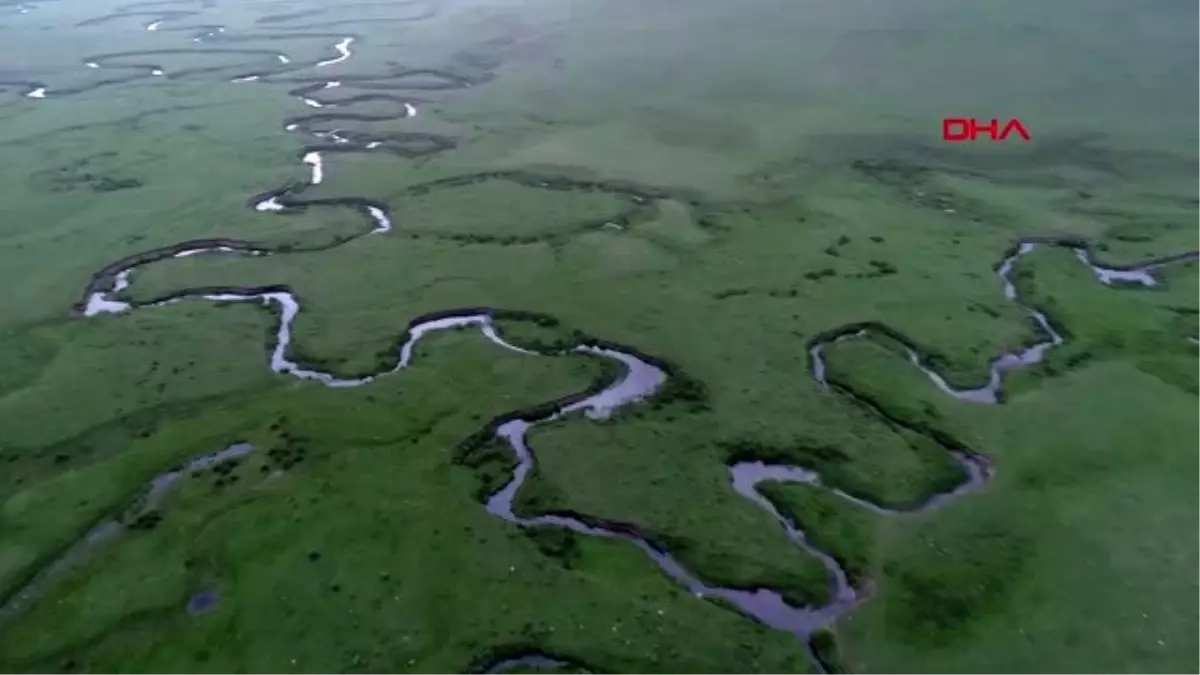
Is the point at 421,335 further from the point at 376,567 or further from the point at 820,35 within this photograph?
the point at 820,35

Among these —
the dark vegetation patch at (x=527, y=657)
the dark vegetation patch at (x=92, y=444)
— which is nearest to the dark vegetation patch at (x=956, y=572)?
the dark vegetation patch at (x=527, y=657)

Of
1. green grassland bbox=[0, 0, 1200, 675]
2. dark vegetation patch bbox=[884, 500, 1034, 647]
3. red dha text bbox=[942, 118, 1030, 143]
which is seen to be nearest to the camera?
dark vegetation patch bbox=[884, 500, 1034, 647]

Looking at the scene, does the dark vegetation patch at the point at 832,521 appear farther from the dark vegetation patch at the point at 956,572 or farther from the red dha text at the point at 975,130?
the red dha text at the point at 975,130

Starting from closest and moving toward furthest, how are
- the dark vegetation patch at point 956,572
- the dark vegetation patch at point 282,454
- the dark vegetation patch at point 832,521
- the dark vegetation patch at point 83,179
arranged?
the dark vegetation patch at point 956,572
the dark vegetation patch at point 832,521
the dark vegetation patch at point 282,454
the dark vegetation patch at point 83,179

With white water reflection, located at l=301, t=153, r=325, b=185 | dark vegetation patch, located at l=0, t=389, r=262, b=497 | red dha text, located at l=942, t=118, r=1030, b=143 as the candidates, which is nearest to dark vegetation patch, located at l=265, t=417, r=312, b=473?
dark vegetation patch, located at l=0, t=389, r=262, b=497

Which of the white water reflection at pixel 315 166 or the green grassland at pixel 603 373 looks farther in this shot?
the white water reflection at pixel 315 166

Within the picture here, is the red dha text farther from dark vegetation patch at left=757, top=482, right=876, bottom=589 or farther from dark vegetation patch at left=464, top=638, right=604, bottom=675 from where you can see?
dark vegetation patch at left=464, top=638, right=604, bottom=675

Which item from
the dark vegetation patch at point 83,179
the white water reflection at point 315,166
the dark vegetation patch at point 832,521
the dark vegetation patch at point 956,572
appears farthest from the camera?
the white water reflection at point 315,166
